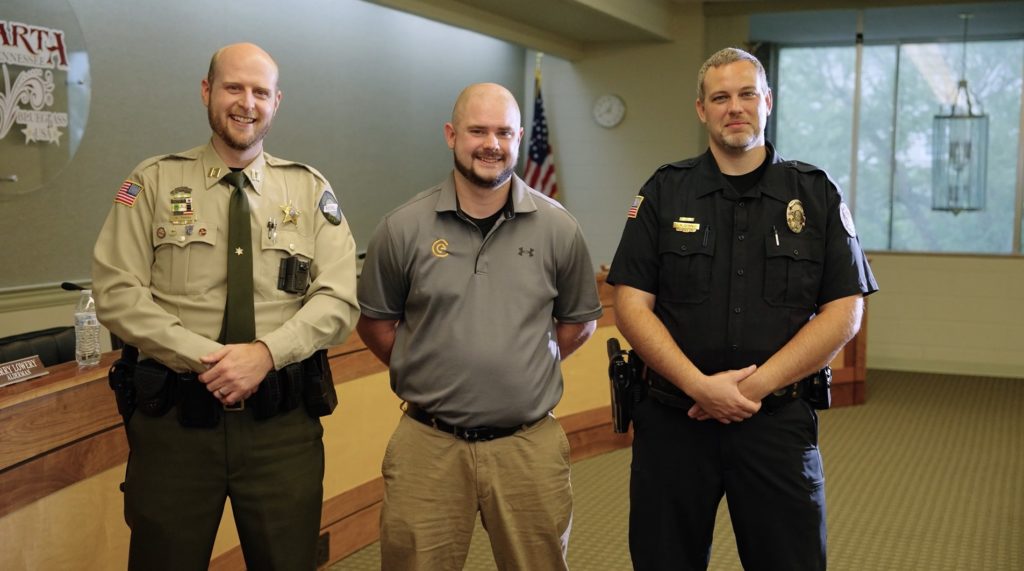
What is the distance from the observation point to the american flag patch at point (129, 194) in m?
2.10

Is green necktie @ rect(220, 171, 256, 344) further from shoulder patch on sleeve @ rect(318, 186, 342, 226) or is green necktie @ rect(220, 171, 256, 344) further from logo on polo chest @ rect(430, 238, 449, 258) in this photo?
logo on polo chest @ rect(430, 238, 449, 258)

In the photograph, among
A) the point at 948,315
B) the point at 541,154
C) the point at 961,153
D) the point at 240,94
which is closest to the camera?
the point at 240,94

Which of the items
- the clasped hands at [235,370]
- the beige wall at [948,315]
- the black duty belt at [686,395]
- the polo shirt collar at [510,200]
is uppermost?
the polo shirt collar at [510,200]

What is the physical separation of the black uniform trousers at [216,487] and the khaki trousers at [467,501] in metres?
0.22

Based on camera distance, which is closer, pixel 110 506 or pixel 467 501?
pixel 467 501

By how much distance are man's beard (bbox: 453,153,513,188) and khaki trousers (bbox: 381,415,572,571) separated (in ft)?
1.91

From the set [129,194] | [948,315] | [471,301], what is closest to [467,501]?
[471,301]

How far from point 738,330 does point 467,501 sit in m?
0.76

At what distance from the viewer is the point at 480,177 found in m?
2.21

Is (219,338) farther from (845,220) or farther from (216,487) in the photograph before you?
(845,220)

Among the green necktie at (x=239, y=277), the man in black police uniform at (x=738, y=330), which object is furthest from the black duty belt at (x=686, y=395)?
the green necktie at (x=239, y=277)

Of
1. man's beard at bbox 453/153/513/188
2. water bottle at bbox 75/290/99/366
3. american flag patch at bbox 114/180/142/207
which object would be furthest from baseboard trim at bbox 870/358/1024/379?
american flag patch at bbox 114/180/142/207

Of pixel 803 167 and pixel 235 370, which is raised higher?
pixel 803 167

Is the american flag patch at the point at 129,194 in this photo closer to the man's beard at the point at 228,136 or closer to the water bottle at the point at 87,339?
the man's beard at the point at 228,136
